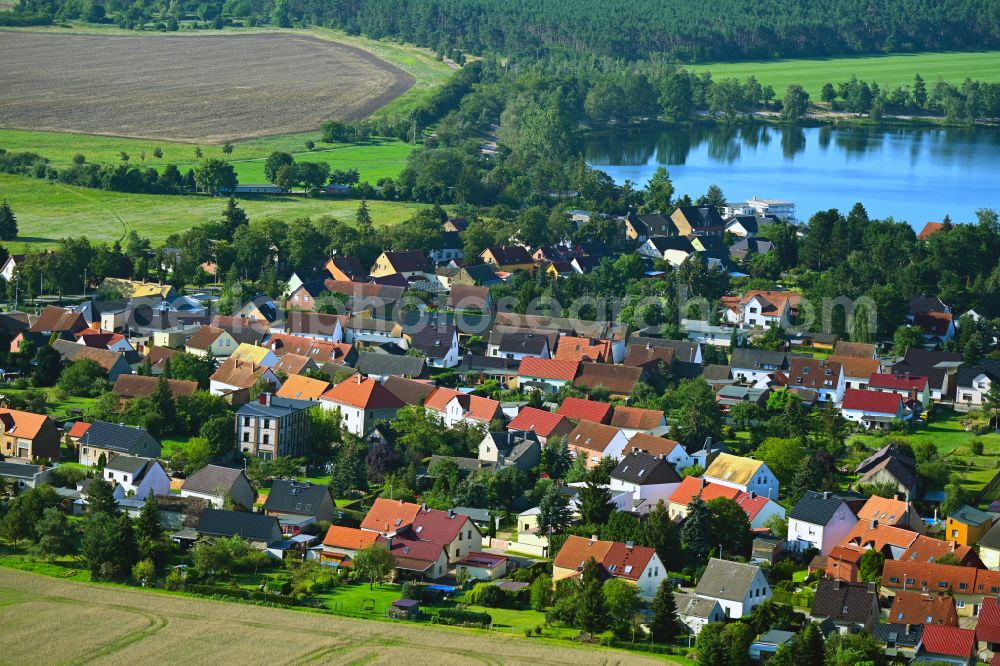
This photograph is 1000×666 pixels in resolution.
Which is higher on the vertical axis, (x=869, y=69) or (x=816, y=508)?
(x=869, y=69)

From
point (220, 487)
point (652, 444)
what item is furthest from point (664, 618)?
point (220, 487)

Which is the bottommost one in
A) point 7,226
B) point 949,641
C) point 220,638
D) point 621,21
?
point 220,638

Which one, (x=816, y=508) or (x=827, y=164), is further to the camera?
(x=827, y=164)

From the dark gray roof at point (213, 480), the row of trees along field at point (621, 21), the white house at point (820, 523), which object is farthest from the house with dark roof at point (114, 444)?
the row of trees along field at point (621, 21)

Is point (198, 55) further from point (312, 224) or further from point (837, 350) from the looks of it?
point (837, 350)

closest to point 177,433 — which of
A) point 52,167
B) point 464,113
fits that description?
point 52,167

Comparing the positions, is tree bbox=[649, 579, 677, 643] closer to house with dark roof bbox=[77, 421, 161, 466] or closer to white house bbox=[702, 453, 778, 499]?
white house bbox=[702, 453, 778, 499]

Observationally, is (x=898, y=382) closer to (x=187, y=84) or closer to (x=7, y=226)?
(x=7, y=226)
